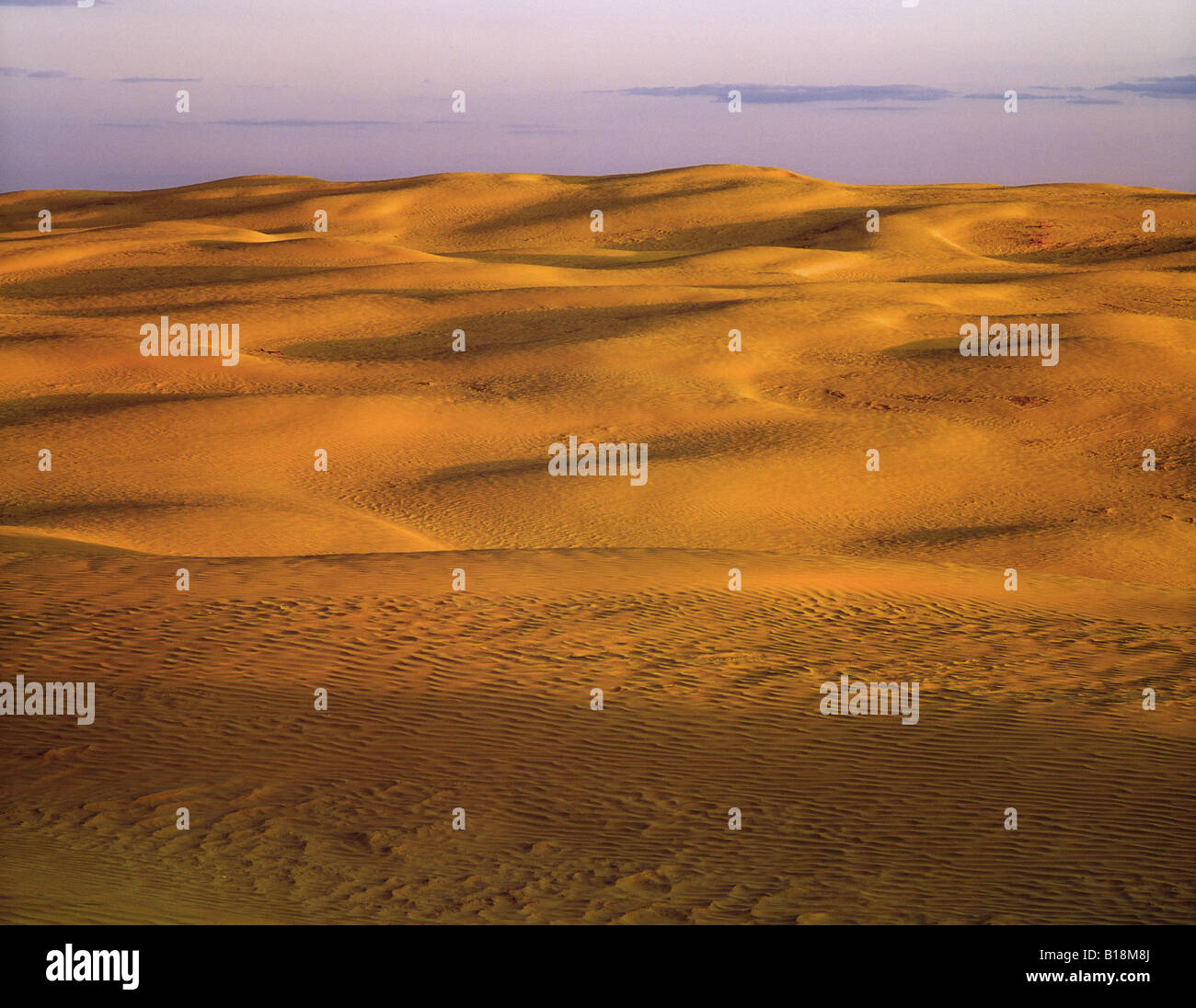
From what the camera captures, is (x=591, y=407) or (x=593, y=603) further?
(x=591, y=407)

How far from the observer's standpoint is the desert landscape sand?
7.79 metres

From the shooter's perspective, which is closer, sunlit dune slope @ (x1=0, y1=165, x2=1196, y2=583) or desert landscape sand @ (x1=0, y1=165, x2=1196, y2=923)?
desert landscape sand @ (x1=0, y1=165, x2=1196, y2=923)

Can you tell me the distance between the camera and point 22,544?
14.8m

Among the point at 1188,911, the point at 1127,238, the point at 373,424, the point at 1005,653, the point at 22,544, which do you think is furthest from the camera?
the point at 1127,238

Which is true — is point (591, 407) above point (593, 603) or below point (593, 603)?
above

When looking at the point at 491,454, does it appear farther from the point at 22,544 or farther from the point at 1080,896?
the point at 1080,896

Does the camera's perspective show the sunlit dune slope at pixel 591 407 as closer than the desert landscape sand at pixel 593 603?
No

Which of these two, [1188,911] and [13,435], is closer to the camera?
[1188,911]

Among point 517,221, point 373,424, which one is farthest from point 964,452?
point 517,221

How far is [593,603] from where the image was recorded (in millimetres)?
13570

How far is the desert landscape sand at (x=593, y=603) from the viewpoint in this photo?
7.79m

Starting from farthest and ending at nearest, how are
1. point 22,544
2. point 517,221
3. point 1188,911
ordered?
point 517,221 < point 22,544 < point 1188,911

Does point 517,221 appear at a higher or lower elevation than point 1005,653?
higher

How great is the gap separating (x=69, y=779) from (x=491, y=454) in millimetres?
15662
